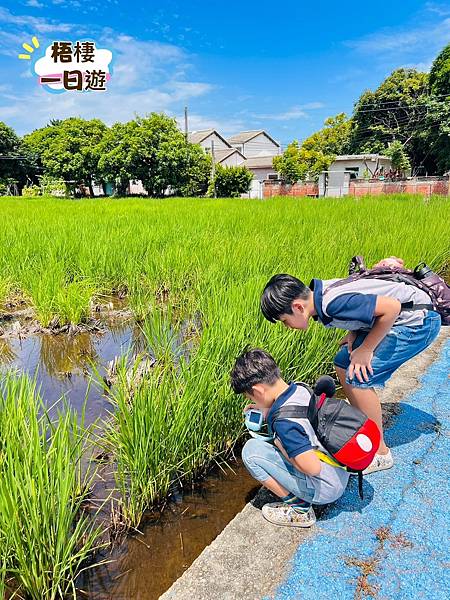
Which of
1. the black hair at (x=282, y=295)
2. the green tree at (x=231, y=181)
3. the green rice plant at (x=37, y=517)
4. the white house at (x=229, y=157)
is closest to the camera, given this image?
the green rice plant at (x=37, y=517)

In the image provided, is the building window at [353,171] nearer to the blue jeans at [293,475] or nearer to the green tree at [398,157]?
the green tree at [398,157]

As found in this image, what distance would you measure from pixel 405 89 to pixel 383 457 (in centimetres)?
2981

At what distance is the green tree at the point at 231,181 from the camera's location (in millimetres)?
25828

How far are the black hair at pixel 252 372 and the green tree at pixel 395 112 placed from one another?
27606mm

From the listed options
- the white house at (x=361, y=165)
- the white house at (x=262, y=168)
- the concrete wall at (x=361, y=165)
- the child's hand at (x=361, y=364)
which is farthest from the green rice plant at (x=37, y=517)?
the white house at (x=262, y=168)

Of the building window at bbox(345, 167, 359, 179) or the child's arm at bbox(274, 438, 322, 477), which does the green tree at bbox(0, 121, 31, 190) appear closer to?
the building window at bbox(345, 167, 359, 179)

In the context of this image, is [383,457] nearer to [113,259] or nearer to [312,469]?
[312,469]

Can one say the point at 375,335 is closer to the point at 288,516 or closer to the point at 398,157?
the point at 288,516

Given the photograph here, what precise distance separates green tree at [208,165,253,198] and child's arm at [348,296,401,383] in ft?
79.7

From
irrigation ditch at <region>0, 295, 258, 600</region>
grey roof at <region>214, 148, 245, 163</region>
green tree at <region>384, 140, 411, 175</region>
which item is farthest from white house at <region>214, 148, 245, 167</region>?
irrigation ditch at <region>0, 295, 258, 600</region>

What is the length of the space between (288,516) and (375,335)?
27.8 inches

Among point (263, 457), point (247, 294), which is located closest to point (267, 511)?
point (263, 457)

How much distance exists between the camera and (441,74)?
72.9 feet

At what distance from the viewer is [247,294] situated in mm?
2848
